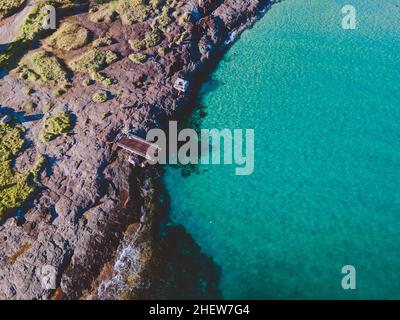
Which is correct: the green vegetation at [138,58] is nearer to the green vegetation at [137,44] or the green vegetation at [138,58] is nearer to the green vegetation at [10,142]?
the green vegetation at [137,44]

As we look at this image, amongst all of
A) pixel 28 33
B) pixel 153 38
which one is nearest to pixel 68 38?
pixel 28 33

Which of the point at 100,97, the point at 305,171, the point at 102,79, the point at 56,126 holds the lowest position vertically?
the point at 305,171

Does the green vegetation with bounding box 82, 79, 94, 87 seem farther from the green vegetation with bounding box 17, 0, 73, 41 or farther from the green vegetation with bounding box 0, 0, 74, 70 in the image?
the green vegetation with bounding box 17, 0, 73, 41

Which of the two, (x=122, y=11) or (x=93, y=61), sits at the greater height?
(x=122, y=11)

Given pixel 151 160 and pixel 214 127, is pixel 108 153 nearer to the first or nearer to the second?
pixel 151 160

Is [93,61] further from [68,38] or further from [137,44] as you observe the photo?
[137,44]

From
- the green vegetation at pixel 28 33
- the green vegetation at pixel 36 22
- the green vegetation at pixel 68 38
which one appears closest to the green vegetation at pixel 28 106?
the green vegetation at pixel 28 33

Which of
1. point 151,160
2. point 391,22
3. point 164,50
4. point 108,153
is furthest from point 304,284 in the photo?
point 391,22
